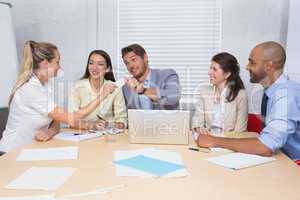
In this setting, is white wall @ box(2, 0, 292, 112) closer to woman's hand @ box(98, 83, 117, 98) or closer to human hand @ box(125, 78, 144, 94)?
human hand @ box(125, 78, 144, 94)

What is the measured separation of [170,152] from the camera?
5.84 feet

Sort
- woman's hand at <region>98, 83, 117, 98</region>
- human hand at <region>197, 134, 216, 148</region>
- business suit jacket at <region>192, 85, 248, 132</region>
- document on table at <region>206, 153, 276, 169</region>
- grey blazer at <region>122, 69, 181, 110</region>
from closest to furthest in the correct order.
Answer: document on table at <region>206, 153, 276, 169</region> → human hand at <region>197, 134, 216, 148</region> → woman's hand at <region>98, 83, 117, 98</region> → business suit jacket at <region>192, 85, 248, 132</region> → grey blazer at <region>122, 69, 181, 110</region>

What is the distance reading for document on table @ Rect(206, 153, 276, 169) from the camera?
5.10ft

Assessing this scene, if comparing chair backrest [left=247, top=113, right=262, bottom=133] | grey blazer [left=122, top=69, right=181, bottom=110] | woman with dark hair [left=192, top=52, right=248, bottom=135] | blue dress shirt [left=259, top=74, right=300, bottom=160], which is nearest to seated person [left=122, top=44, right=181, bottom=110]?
grey blazer [left=122, top=69, right=181, bottom=110]

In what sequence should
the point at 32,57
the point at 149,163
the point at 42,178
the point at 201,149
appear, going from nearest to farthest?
the point at 42,178, the point at 149,163, the point at 201,149, the point at 32,57

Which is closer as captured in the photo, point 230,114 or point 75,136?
point 75,136

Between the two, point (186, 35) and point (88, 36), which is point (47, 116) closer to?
point (88, 36)

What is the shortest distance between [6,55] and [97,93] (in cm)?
105

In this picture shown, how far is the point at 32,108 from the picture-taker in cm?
219

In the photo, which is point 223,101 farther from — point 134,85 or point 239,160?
point 239,160

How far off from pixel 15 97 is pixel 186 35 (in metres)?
1.77

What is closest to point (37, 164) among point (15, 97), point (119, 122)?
point (15, 97)

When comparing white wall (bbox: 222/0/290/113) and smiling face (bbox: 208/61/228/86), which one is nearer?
smiling face (bbox: 208/61/228/86)

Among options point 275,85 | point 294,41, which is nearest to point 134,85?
point 275,85
